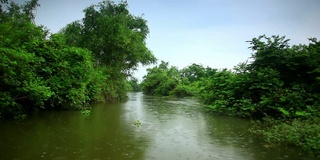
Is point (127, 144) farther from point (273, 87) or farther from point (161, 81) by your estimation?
point (161, 81)

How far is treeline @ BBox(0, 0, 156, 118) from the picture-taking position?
12579 mm

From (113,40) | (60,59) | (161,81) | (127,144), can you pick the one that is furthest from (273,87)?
(161,81)

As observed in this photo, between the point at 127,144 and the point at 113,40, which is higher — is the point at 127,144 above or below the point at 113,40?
below

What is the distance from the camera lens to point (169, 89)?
68.3m

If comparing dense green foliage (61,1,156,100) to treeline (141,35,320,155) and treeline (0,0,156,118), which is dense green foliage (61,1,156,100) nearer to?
treeline (0,0,156,118)

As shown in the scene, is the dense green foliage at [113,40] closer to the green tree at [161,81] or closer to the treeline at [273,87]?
the treeline at [273,87]

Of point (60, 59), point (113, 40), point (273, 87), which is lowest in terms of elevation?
point (273, 87)

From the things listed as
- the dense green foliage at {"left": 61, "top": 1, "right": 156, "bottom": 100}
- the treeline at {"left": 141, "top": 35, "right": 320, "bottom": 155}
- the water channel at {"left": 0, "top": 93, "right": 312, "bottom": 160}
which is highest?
the dense green foliage at {"left": 61, "top": 1, "right": 156, "bottom": 100}

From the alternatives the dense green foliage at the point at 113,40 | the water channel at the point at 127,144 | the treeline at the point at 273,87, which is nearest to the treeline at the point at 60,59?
the dense green foliage at the point at 113,40

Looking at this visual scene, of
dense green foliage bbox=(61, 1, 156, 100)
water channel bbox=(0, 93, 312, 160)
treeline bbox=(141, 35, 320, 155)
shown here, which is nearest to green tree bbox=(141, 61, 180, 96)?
dense green foliage bbox=(61, 1, 156, 100)

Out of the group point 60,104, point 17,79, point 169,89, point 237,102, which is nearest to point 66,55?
A: point 60,104

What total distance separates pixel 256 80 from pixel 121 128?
1018 centimetres

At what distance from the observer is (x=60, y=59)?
17.1 meters

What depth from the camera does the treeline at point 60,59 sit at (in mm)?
12579
